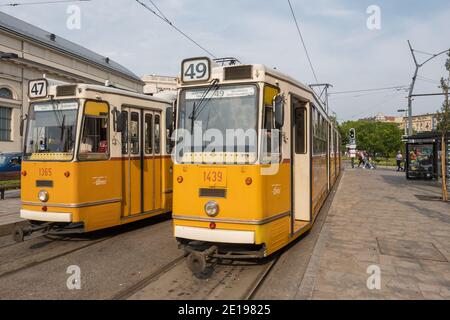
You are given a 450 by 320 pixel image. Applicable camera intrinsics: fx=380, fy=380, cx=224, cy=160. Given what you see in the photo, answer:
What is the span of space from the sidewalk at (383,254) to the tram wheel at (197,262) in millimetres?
1285

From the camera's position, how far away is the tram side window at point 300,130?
7285 millimetres

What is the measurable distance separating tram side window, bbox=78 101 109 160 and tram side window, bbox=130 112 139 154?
29.6 inches

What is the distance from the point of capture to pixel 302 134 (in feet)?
24.1

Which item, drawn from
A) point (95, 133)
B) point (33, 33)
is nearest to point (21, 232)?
point (95, 133)

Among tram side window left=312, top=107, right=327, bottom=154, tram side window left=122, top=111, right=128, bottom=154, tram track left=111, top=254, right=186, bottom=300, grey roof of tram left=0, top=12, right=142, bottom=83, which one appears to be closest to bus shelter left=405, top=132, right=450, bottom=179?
tram side window left=312, top=107, right=327, bottom=154

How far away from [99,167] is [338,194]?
33.6 feet

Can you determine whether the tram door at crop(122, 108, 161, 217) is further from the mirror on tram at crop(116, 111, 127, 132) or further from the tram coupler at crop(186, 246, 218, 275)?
the tram coupler at crop(186, 246, 218, 275)

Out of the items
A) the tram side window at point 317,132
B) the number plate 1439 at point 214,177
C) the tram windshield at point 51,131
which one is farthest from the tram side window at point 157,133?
the number plate 1439 at point 214,177

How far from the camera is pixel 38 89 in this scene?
25.6ft

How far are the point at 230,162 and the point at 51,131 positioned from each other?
13.5 ft

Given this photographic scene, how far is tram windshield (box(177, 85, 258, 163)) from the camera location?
5.58 m

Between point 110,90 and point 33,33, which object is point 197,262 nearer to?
point 110,90
